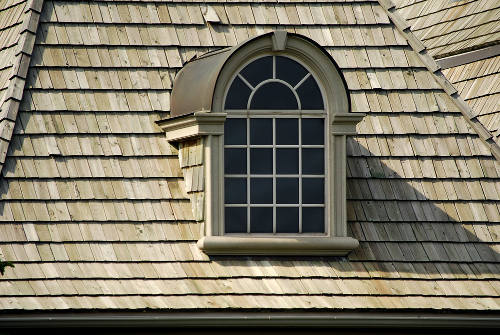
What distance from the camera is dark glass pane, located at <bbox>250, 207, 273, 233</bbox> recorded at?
1276cm

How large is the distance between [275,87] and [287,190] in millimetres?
970

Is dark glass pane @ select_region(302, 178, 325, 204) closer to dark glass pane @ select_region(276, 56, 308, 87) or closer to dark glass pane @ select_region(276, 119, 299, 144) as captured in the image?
dark glass pane @ select_region(276, 119, 299, 144)

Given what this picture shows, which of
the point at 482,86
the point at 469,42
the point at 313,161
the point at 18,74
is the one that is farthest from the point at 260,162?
the point at 469,42

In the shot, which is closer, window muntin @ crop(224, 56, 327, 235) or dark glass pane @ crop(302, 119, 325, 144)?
window muntin @ crop(224, 56, 327, 235)

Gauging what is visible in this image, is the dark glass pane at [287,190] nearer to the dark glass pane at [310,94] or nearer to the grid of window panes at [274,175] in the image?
the grid of window panes at [274,175]

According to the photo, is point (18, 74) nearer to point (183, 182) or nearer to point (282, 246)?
point (183, 182)

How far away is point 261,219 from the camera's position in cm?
1277

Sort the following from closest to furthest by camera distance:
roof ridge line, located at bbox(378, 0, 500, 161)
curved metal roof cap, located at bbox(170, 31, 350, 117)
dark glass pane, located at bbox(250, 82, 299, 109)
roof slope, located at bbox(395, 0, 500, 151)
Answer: curved metal roof cap, located at bbox(170, 31, 350, 117), dark glass pane, located at bbox(250, 82, 299, 109), roof ridge line, located at bbox(378, 0, 500, 161), roof slope, located at bbox(395, 0, 500, 151)

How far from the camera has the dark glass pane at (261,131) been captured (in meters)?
12.8

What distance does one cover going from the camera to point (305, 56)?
1281 centimetres

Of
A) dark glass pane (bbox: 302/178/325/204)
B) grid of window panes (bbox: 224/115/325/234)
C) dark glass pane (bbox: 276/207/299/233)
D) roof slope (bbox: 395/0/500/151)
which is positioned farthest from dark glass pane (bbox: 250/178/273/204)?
roof slope (bbox: 395/0/500/151)

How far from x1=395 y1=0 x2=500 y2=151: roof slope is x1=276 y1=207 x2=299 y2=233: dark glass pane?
4091 mm

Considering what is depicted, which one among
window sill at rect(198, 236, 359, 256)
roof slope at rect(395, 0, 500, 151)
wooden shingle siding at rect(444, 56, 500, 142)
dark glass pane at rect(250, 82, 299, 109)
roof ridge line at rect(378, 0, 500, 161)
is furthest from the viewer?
roof slope at rect(395, 0, 500, 151)

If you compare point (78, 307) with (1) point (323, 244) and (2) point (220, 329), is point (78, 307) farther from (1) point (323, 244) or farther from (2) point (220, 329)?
(1) point (323, 244)
